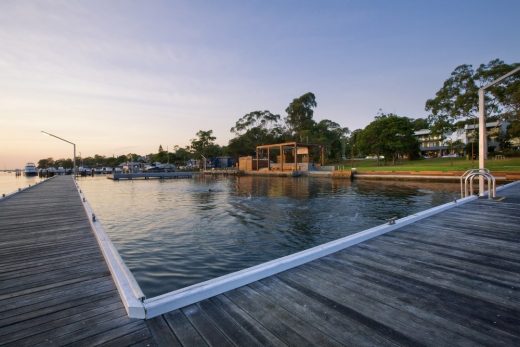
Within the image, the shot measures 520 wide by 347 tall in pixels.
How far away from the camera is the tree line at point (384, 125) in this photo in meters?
34.4

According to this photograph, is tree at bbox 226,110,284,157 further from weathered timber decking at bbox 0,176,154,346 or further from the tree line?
weathered timber decking at bbox 0,176,154,346

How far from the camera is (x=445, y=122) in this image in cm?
3859

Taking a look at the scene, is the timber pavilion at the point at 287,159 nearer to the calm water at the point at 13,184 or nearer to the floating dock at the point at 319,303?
the calm water at the point at 13,184

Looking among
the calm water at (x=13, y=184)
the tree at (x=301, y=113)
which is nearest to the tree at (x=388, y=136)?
the tree at (x=301, y=113)

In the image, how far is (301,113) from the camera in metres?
70.2

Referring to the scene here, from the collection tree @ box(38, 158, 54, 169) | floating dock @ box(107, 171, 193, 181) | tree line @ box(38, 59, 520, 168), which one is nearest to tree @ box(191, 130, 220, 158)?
tree line @ box(38, 59, 520, 168)

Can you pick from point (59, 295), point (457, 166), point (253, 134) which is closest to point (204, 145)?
point (253, 134)

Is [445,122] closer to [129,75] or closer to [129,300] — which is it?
[129,75]

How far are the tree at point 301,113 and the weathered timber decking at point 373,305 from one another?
216ft

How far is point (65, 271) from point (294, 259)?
3532 mm

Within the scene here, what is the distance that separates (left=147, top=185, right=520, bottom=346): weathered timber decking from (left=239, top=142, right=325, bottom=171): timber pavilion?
3937 cm

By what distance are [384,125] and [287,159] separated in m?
20.2

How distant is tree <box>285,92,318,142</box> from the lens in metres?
69.2

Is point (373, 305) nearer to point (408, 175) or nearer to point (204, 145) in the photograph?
point (408, 175)
